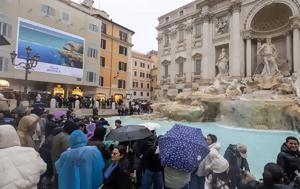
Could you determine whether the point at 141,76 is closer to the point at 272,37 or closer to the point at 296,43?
the point at 272,37

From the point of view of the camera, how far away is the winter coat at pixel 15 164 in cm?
227

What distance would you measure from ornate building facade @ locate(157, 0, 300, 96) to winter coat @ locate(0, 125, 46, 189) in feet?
75.7

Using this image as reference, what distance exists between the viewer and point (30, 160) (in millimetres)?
2447

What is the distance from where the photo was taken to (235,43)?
2494 centimetres

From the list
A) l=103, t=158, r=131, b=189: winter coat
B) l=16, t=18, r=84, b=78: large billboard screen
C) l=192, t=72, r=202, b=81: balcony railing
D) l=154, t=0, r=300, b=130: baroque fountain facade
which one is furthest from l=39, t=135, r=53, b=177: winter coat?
l=192, t=72, r=202, b=81: balcony railing

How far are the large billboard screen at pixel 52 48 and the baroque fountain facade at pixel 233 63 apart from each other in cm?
1072

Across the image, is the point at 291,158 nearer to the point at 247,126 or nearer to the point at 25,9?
the point at 247,126

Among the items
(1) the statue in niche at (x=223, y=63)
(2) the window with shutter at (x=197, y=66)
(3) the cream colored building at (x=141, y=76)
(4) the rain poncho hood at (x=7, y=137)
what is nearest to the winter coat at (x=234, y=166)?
(4) the rain poncho hood at (x=7, y=137)

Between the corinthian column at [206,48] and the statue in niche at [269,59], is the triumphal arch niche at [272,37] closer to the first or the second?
the statue in niche at [269,59]

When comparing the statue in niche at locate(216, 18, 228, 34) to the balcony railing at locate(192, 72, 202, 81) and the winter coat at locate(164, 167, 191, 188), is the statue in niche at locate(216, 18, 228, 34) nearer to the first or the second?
the balcony railing at locate(192, 72, 202, 81)

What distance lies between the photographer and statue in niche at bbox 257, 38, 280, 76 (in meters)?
21.8

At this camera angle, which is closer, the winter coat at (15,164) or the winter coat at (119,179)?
the winter coat at (15,164)

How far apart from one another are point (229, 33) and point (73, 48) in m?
16.7

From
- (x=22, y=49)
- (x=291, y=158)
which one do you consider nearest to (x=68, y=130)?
(x=291, y=158)
